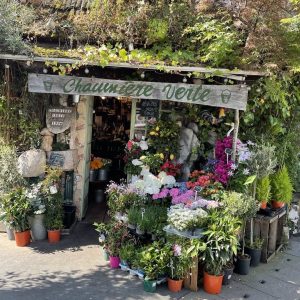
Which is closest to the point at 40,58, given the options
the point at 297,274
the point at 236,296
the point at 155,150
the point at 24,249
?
the point at 155,150

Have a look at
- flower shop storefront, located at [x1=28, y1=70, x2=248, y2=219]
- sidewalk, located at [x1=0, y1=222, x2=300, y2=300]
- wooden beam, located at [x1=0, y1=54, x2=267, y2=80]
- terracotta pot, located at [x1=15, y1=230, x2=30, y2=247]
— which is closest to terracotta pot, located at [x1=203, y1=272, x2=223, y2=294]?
sidewalk, located at [x1=0, y1=222, x2=300, y2=300]

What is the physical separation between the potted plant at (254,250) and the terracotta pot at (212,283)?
3.87ft

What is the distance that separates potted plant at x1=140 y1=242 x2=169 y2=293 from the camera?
221 inches

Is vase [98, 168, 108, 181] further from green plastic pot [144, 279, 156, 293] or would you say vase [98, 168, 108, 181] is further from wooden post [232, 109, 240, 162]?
green plastic pot [144, 279, 156, 293]

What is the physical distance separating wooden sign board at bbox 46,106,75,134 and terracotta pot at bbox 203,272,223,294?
13.4 feet

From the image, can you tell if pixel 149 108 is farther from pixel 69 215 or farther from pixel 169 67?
pixel 69 215

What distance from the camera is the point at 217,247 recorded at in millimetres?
5527

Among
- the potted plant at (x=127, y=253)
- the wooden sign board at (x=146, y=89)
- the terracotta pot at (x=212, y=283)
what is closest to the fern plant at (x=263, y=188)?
the wooden sign board at (x=146, y=89)

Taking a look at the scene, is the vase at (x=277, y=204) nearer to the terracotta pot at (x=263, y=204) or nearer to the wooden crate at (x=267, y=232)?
the wooden crate at (x=267, y=232)

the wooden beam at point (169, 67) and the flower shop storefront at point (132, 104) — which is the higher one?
the wooden beam at point (169, 67)

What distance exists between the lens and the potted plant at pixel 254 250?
21.9 feet

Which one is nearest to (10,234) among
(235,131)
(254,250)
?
(254,250)

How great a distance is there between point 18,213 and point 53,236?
80 cm

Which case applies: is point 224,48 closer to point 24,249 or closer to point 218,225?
point 218,225
